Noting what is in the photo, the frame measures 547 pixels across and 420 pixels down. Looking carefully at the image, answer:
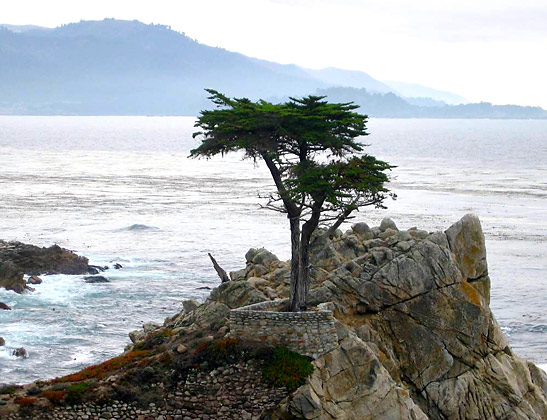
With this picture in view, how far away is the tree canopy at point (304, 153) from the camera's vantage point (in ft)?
96.4

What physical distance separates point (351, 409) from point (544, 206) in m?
78.0

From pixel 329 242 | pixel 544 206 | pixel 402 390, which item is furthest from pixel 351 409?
pixel 544 206

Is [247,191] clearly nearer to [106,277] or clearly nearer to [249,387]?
[106,277]

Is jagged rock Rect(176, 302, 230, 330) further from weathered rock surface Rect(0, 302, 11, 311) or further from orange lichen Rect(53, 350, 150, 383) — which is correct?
weathered rock surface Rect(0, 302, 11, 311)

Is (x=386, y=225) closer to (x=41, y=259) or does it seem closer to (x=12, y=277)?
(x=12, y=277)

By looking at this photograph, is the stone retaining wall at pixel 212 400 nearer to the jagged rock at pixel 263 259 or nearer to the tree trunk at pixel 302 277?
the tree trunk at pixel 302 277

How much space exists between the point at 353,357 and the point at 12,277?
37.5 m

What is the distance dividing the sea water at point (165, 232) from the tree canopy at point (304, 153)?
18267 millimetres

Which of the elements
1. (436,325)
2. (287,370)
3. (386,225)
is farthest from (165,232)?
(287,370)

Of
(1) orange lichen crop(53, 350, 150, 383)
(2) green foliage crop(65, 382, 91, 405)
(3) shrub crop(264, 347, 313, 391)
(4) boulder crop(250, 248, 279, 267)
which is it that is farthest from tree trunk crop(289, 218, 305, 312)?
(2) green foliage crop(65, 382, 91, 405)

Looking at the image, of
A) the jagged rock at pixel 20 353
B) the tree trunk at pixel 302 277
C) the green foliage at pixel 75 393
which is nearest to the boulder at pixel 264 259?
the tree trunk at pixel 302 277

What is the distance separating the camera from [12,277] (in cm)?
5941

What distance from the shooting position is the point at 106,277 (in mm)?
63812

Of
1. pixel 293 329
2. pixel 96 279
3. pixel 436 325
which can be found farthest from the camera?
pixel 96 279
